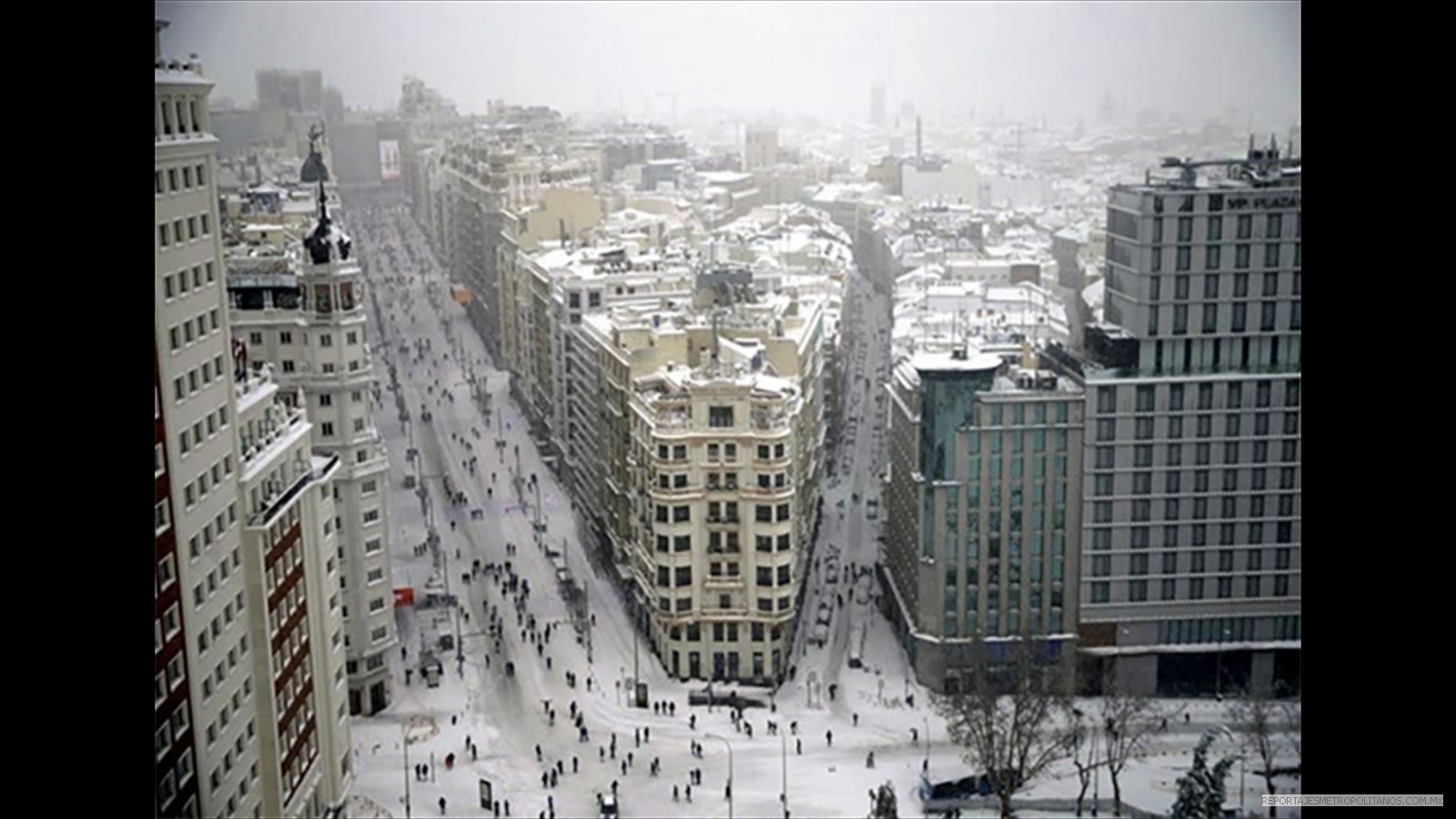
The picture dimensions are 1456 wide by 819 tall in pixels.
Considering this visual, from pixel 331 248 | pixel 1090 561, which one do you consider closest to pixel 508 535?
pixel 331 248

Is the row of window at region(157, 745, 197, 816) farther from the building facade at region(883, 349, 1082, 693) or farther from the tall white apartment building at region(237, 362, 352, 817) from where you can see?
the building facade at region(883, 349, 1082, 693)

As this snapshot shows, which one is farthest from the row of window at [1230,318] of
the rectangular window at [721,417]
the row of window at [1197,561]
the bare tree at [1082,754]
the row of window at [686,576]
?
the row of window at [686,576]

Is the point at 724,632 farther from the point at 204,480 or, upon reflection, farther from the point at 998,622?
the point at 204,480

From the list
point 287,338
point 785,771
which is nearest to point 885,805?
point 785,771

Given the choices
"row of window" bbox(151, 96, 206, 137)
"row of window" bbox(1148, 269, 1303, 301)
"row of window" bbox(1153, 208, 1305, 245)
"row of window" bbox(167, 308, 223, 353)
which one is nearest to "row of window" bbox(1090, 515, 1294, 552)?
"row of window" bbox(1148, 269, 1303, 301)

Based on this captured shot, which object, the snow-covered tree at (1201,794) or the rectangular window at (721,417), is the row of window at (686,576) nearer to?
the rectangular window at (721,417)
